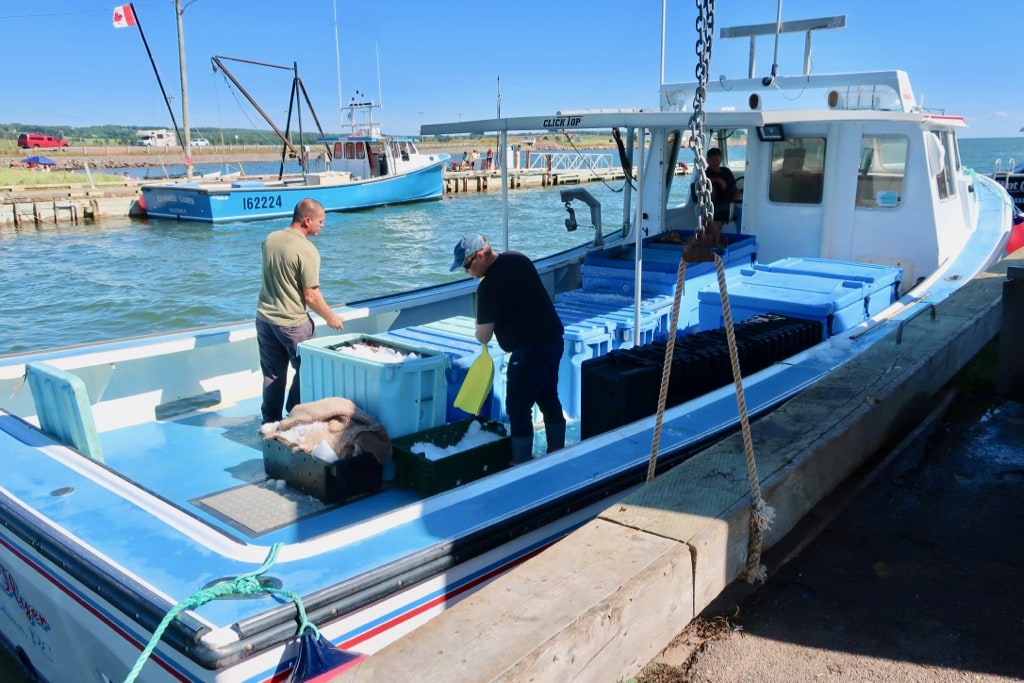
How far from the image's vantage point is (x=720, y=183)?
7344 millimetres

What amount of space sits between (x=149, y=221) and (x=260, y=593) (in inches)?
1156

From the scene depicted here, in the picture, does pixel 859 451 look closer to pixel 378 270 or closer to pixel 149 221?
pixel 378 270

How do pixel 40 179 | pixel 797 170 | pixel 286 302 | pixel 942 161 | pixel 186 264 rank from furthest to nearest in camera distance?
pixel 40 179 < pixel 186 264 < pixel 942 161 < pixel 797 170 < pixel 286 302

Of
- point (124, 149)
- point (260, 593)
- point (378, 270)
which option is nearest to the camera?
point (260, 593)

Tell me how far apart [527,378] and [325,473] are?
1.15 metres

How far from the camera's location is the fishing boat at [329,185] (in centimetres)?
2742

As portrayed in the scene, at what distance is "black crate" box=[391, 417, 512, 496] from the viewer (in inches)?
144

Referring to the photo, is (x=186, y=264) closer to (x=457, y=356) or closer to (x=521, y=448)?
(x=457, y=356)

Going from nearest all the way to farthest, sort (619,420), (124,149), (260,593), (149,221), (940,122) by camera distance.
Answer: (260,593) → (619,420) → (940,122) → (149,221) → (124,149)

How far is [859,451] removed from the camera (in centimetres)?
378

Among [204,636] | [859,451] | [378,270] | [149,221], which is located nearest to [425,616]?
[204,636]

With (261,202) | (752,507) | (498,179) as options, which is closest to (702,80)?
(752,507)

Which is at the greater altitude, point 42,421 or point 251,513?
point 42,421

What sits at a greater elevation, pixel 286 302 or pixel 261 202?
pixel 286 302
